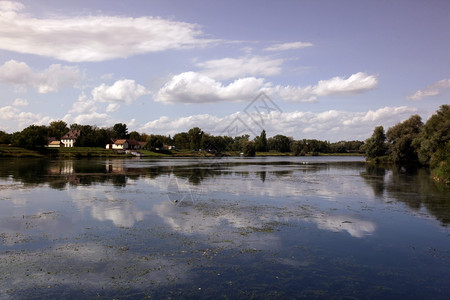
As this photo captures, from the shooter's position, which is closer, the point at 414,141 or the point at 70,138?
the point at 414,141

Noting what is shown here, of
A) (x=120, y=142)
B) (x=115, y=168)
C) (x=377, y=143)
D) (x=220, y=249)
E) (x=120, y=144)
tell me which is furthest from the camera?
(x=120, y=142)

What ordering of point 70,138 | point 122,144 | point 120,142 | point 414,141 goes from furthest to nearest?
point 120,142 → point 122,144 → point 70,138 → point 414,141

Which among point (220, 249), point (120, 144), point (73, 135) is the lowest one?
point (220, 249)

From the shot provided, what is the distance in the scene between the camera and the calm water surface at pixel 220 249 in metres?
10.1

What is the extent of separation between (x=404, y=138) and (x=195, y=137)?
11997cm

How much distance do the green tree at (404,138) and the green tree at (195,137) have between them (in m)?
110

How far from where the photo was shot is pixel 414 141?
72.8 meters

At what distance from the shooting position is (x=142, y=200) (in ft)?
82.7

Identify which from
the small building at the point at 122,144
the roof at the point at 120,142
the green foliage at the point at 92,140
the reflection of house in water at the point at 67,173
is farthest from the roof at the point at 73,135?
the reflection of house in water at the point at 67,173

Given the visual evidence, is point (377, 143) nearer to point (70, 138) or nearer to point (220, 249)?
point (220, 249)

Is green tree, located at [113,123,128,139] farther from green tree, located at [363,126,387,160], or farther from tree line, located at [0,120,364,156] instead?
green tree, located at [363,126,387,160]

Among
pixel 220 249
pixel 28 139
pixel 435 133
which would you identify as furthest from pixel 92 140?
pixel 220 249

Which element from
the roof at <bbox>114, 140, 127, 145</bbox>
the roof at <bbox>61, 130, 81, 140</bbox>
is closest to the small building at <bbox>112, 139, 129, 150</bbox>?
the roof at <bbox>114, 140, 127, 145</bbox>

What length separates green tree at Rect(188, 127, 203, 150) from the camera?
185 m
